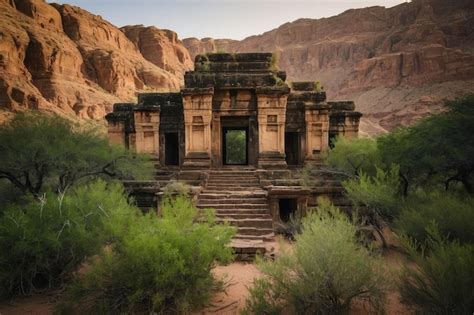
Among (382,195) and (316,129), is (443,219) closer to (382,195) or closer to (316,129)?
(382,195)

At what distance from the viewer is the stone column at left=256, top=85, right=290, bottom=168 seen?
14344mm

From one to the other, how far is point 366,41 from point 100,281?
112 meters

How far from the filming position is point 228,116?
1534 centimetres

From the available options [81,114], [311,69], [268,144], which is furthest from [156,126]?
[311,69]

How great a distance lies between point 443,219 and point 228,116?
34.8 ft

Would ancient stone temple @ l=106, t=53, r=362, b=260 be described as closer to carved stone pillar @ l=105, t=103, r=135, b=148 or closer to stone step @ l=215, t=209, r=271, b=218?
carved stone pillar @ l=105, t=103, r=135, b=148

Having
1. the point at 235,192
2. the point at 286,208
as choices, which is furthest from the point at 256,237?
the point at 286,208

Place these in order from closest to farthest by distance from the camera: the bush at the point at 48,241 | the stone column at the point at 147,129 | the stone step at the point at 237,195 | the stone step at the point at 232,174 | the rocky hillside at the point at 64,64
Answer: the bush at the point at 48,241 → the stone step at the point at 237,195 → the stone step at the point at 232,174 → the stone column at the point at 147,129 → the rocky hillside at the point at 64,64

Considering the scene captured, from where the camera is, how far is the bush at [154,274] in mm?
5168

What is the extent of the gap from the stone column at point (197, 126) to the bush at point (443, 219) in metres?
8.89

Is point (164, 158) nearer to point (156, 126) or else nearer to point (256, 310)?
point (156, 126)

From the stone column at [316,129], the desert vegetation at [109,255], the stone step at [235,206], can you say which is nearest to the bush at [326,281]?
the desert vegetation at [109,255]

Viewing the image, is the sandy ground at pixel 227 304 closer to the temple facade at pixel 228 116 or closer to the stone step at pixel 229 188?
the stone step at pixel 229 188

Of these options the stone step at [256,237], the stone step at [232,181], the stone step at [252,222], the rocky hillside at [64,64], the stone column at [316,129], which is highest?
the rocky hillside at [64,64]
